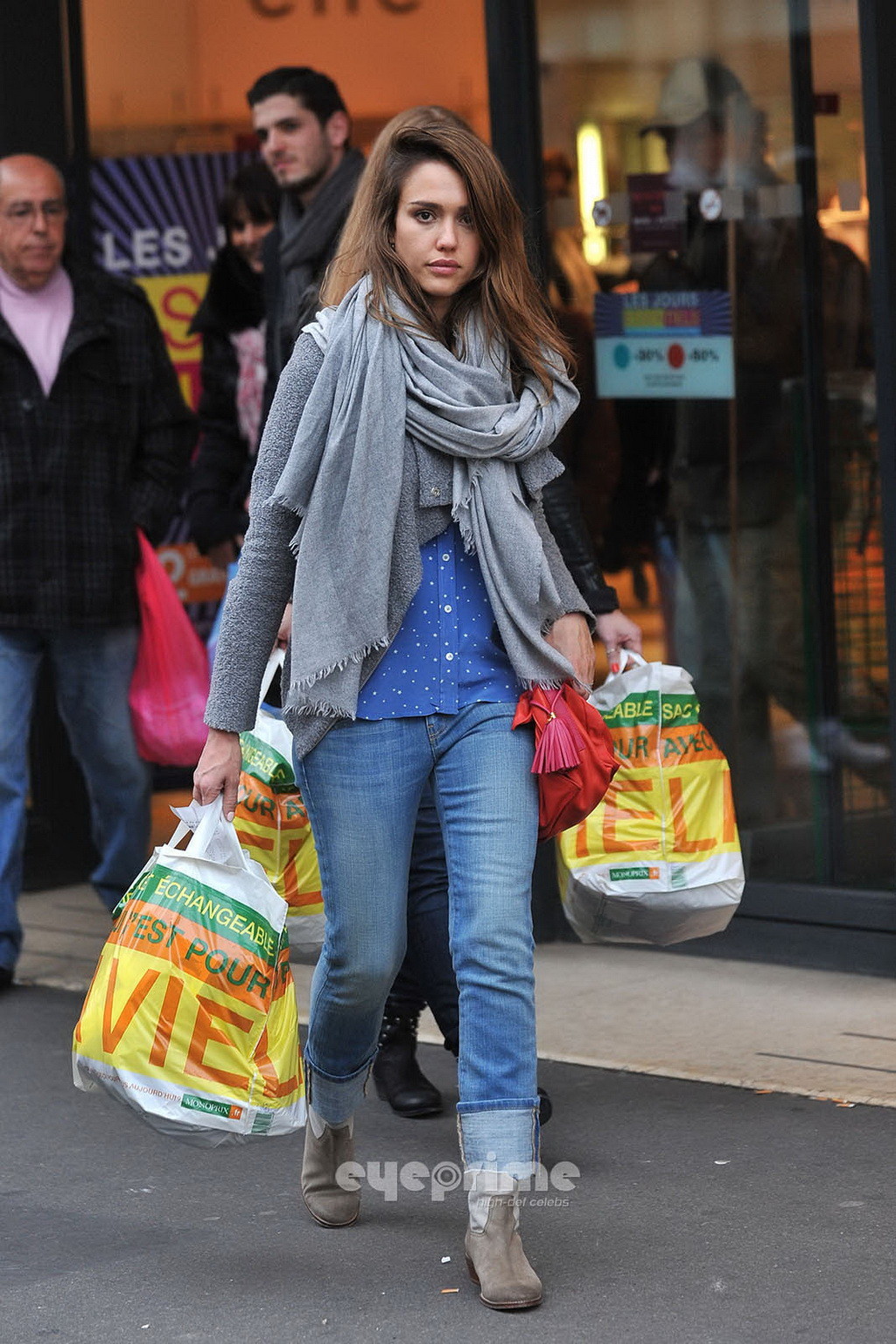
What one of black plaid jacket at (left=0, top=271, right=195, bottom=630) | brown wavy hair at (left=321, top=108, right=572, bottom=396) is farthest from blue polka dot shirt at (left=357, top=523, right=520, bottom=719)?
black plaid jacket at (left=0, top=271, right=195, bottom=630)

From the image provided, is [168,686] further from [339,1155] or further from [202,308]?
[339,1155]

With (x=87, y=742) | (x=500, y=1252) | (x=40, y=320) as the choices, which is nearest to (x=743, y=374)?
(x=40, y=320)

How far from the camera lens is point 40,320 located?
588 centimetres

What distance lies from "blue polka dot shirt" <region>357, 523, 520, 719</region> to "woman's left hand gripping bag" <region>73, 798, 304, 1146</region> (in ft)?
1.37

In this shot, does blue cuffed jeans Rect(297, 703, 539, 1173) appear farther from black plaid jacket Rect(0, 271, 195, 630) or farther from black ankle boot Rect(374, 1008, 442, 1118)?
black plaid jacket Rect(0, 271, 195, 630)

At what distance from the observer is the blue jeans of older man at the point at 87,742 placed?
19.1ft

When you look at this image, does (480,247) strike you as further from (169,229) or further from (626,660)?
(169,229)

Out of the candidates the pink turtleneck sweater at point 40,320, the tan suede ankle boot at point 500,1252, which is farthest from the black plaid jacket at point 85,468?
the tan suede ankle boot at point 500,1252

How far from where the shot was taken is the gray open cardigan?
354 cm

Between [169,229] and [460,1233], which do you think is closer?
[460,1233]

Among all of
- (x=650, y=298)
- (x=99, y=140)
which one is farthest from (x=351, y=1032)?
(x=99, y=140)

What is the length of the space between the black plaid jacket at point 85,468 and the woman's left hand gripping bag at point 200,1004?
7.29ft

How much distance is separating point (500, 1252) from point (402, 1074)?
1.11 meters

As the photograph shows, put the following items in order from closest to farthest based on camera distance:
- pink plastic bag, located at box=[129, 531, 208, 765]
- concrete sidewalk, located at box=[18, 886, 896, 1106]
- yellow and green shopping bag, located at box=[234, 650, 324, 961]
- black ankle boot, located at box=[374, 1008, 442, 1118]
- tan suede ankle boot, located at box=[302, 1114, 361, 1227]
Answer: tan suede ankle boot, located at box=[302, 1114, 361, 1227]
yellow and green shopping bag, located at box=[234, 650, 324, 961]
black ankle boot, located at box=[374, 1008, 442, 1118]
concrete sidewalk, located at box=[18, 886, 896, 1106]
pink plastic bag, located at box=[129, 531, 208, 765]
